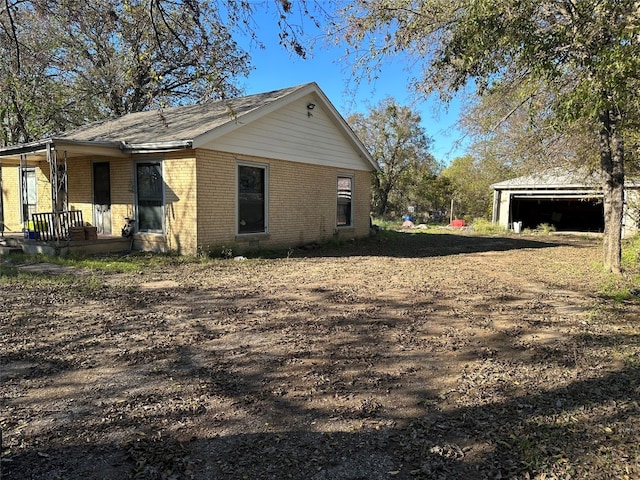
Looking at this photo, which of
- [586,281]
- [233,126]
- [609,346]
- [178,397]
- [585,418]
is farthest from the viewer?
[233,126]

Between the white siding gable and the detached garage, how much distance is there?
353 inches

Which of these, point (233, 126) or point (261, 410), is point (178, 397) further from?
point (233, 126)

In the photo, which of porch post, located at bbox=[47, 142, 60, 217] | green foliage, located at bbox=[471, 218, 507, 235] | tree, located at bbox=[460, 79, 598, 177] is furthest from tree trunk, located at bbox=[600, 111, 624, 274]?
green foliage, located at bbox=[471, 218, 507, 235]

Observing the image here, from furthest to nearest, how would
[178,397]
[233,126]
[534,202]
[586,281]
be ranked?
1. [534,202]
2. [233,126]
3. [586,281]
4. [178,397]

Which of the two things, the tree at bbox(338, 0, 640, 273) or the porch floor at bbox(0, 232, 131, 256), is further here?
the porch floor at bbox(0, 232, 131, 256)

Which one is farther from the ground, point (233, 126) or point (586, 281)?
point (233, 126)

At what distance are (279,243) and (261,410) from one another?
967cm

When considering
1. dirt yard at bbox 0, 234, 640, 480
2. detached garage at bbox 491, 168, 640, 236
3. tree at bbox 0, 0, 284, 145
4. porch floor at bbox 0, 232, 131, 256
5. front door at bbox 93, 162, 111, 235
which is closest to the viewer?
dirt yard at bbox 0, 234, 640, 480

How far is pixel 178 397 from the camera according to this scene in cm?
323

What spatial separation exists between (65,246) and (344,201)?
881cm

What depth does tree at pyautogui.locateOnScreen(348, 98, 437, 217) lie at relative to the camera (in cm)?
3086

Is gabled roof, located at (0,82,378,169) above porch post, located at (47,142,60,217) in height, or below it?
above

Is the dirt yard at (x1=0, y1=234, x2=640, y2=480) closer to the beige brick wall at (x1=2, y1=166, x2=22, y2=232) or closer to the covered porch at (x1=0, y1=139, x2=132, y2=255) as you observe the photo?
the covered porch at (x1=0, y1=139, x2=132, y2=255)

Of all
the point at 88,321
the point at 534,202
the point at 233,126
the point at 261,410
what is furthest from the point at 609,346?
the point at 534,202
